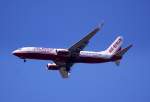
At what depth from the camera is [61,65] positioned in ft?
385

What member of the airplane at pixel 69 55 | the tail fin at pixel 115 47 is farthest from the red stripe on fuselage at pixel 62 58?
the tail fin at pixel 115 47

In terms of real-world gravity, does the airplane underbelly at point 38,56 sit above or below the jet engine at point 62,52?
below

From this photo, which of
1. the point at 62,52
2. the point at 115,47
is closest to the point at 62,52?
the point at 62,52

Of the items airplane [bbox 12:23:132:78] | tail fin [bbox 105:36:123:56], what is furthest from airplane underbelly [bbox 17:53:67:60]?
tail fin [bbox 105:36:123:56]

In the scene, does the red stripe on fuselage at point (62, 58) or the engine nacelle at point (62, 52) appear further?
the engine nacelle at point (62, 52)

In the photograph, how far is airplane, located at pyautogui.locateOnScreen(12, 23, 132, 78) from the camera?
10844 centimetres

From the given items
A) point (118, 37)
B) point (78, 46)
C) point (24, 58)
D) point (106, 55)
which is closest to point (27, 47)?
point (24, 58)

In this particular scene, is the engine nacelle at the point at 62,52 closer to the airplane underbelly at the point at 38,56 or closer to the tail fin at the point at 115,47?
the airplane underbelly at the point at 38,56

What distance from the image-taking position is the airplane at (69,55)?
108438 mm

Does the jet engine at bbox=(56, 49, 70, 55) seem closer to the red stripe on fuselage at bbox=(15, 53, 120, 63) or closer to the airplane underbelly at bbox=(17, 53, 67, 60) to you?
the red stripe on fuselage at bbox=(15, 53, 120, 63)

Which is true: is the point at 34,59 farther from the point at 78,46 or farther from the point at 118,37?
the point at 118,37

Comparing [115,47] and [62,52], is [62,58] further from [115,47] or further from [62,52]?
[115,47]

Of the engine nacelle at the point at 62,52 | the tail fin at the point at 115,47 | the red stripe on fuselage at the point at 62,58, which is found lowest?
the red stripe on fuselage at the point at 62,58

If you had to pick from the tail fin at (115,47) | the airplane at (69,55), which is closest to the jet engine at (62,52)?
the airplane at (69,55)
